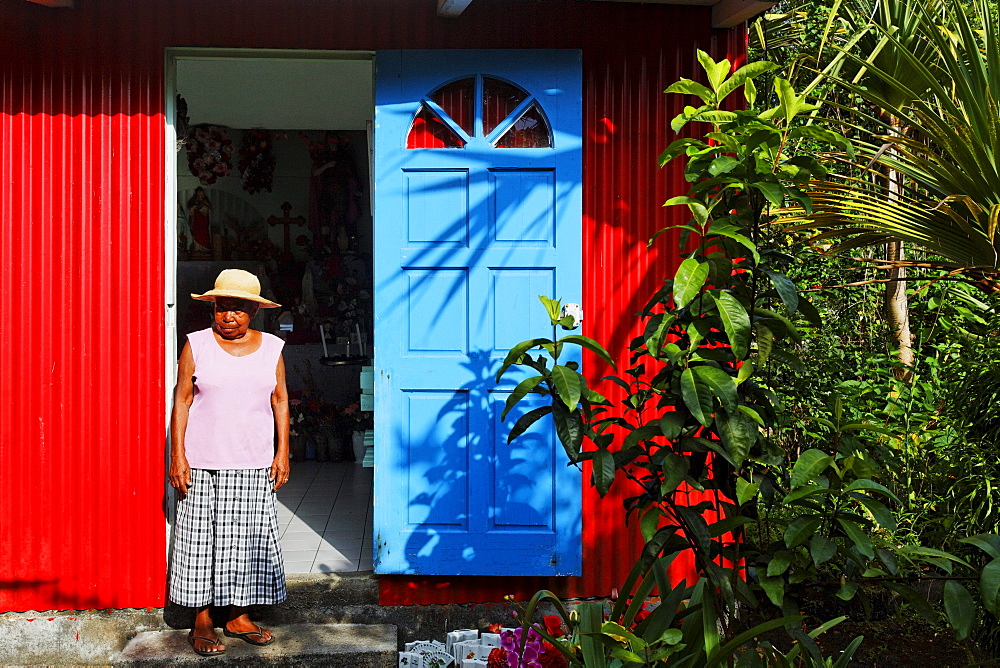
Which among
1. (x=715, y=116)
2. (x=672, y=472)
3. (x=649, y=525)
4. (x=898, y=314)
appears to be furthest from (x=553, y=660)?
(x=898, y=314)

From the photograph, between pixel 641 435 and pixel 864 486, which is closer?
pixel 864 486

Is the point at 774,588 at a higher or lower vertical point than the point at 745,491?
lower

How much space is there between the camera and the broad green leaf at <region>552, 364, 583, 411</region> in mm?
3045

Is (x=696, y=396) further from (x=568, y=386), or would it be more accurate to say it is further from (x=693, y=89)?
(x=693, y=89)

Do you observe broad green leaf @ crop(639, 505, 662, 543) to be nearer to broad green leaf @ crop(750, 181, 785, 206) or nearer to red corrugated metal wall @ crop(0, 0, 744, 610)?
broad green leaf @ crop(750, 181, 785, 206)

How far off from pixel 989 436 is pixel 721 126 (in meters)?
1.86

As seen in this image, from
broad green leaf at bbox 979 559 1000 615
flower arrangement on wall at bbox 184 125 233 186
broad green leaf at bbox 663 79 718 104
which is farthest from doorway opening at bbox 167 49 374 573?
broad green leaf at bbox 979 559 1000 615

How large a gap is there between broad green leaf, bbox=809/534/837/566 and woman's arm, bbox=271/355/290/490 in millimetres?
2366

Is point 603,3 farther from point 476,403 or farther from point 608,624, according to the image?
point 608,624

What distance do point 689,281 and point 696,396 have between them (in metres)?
0.36

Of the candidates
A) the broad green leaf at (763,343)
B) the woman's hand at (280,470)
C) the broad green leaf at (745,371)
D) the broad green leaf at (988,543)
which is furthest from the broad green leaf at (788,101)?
the woman's hand at (280,470)

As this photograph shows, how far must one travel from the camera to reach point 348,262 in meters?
8.80

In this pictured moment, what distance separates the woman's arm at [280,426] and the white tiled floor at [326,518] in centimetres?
59

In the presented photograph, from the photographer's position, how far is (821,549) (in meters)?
2.84
